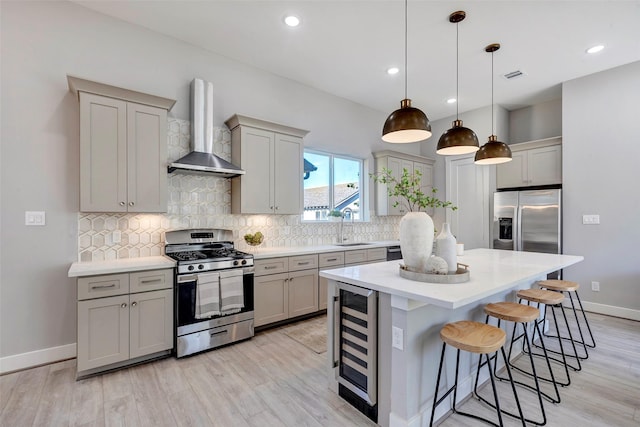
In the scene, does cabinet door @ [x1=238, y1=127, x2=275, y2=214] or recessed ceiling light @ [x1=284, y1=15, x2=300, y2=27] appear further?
cabinet door @ [x1=238, y1=127, x2=275, y2=214]

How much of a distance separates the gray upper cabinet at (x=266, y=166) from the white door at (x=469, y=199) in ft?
10.8

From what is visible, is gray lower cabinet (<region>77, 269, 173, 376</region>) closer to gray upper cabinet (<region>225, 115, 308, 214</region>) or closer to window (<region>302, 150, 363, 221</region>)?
gray upper cabinet (<region>225, 115, 308, 214</region>)

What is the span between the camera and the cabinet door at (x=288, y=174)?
3.79 meters

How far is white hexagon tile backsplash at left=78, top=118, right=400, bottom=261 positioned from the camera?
9.41 ft

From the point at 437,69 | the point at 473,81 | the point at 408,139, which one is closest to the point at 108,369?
the point at 408,139

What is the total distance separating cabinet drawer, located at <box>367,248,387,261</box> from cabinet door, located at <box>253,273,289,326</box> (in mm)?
1419

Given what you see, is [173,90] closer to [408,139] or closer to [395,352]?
[408,139]

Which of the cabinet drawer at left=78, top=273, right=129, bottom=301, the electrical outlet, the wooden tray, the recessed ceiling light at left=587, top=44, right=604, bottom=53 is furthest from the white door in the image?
the cabinet drawer at left=78, top=273, right=129, bottom=301

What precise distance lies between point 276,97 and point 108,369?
11.7 ft

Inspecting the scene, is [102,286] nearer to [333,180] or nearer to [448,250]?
[448,250]

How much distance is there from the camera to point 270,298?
337 cm

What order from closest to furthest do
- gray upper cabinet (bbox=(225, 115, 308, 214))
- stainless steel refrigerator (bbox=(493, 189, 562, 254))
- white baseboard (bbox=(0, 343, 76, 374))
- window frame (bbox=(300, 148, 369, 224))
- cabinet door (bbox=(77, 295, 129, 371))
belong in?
cabinet door (bbox=(77, 295, 129, 371)) < white baseboard (bbox=(0, 343, 76, 374)) < gray upper cabinet (bbox=(225, 115, 308, 214)) < stainless steel refrigerator (bbox=(493, 189, 562, 254)) < window frame (bbox=(300, 148, 369, 224))

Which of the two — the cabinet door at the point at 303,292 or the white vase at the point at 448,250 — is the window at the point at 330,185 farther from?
the white vase at the point at 448,250

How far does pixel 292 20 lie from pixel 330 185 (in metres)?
2.49
